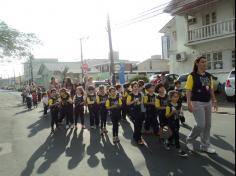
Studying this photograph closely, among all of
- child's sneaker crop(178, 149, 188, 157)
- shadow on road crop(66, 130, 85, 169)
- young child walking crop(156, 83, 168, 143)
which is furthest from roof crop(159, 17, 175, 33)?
child's sneaker crop(178, 149, 188, 157)

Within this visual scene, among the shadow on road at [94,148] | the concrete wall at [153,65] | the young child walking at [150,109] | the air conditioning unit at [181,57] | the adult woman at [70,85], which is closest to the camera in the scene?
the shadow on road at [94,148]

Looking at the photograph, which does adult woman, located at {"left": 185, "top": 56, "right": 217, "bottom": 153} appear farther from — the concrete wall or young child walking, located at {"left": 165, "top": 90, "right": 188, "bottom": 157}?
Answer: the concrete wall

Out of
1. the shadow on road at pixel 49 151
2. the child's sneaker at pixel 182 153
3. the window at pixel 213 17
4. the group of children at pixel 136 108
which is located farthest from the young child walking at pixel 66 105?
the window at pixel 213 17

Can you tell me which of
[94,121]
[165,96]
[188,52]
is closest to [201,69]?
[165,96]

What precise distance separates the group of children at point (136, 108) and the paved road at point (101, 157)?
0.39 m

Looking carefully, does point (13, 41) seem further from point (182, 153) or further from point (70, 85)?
point (182, 153)

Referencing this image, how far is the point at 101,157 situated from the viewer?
602cm

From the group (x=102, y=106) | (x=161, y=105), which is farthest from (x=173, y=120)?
(x=102, y=106)

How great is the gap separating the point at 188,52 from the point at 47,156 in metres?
19.2

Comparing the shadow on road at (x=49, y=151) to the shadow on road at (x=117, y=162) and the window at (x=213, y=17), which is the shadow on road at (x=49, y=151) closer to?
the shadow on road at (x=117, y=162)

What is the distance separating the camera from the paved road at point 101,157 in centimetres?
493

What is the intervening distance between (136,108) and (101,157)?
151 centimetres

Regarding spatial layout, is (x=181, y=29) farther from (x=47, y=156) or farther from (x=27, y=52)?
(x=47, y=156)

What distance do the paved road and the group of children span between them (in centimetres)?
39
